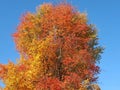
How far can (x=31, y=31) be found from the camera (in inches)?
2756

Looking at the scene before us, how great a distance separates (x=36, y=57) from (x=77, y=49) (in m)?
6.48

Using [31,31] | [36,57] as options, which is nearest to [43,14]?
[31,31]

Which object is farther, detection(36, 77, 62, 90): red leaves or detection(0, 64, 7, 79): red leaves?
detection(0, 64, 7, 79): red leaves

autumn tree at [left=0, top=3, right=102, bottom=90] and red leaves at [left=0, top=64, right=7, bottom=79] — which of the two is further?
red leaves at [left=0, top=64, right=7, bottom=79]

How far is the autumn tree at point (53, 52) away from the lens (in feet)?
214

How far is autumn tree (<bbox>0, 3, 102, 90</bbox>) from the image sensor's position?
6519cm

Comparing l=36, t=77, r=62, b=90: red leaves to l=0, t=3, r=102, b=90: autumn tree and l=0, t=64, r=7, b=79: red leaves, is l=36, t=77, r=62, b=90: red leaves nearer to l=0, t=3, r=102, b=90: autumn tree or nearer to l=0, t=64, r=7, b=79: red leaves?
l=0, t=3, r=102, b=90: autumn tree

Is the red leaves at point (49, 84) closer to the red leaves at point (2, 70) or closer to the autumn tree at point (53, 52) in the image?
the autumn tree at point (53, 52)

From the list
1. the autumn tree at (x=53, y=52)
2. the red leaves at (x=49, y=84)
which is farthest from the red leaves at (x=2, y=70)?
the red leaves at (x=49, y=84)

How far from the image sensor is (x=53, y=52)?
6762 cm

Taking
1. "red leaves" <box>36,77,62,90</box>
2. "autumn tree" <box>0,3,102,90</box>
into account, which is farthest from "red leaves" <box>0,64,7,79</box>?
"red leaves" <box>36,77,62,90</box>

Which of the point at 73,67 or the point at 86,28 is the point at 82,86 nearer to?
the point at 73,67

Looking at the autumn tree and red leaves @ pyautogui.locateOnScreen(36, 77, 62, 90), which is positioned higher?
the autumn tree

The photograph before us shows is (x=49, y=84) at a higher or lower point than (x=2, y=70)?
lower
